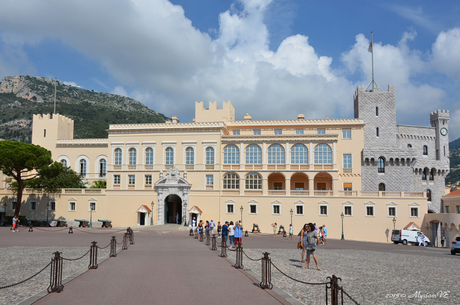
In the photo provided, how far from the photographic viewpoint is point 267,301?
10.5m

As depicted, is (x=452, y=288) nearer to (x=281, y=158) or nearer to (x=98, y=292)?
(x=98, y=292)

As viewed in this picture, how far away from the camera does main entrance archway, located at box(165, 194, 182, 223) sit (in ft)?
172

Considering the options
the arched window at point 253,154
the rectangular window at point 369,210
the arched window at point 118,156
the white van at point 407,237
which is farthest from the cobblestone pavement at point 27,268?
the rectangular window at point 369,210

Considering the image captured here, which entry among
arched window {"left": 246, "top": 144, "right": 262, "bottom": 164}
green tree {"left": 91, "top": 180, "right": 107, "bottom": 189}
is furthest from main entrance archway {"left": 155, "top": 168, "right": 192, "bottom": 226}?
green tree {"left": 91, "top": 180, "right": 107, "bottom": 189}

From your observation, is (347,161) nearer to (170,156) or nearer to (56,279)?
(170,156)

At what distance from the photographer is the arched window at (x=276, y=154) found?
163 ft

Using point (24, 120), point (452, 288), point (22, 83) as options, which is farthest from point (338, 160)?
point (22, 83)

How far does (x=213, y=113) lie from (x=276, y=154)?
525 inches

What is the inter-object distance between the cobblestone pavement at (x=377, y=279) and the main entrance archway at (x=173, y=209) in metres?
32.6

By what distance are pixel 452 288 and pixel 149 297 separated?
426 inches

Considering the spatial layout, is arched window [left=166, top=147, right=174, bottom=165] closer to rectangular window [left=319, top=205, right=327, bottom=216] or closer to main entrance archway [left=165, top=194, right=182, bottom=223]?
main entrance archway [left=165, top=194, right=182, bottom=223]

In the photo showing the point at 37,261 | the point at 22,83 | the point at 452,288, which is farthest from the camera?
the point at 22,83

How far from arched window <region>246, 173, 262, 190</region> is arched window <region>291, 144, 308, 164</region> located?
16.8 feet

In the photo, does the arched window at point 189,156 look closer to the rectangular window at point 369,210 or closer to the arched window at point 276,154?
the arched window at point 276,154
